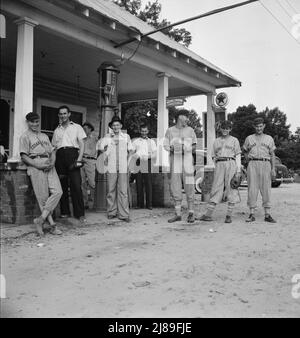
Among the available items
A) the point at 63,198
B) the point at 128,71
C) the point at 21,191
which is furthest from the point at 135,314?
the point at 128,71

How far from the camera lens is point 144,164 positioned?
886 cm

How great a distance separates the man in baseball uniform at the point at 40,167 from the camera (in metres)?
5.84

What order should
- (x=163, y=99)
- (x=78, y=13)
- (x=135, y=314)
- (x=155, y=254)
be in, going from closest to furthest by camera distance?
(x=135, y=314) < (x=155, y=254) < (x=78, y=13) < (x=163, y=99)

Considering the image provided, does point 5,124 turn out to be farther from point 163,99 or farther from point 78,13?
point 78,13

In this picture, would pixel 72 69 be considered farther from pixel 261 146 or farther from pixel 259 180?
pixel 259 180

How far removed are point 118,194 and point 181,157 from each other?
52.4 inches

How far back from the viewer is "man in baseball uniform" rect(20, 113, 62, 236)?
584 cm

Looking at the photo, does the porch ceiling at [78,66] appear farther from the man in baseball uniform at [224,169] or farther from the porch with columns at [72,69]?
the man in baseball uniform at [224,169]

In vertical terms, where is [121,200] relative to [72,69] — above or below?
below

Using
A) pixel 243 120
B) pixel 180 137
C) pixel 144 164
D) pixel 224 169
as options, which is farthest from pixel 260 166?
pixel 243 120

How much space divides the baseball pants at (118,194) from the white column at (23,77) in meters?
1.68

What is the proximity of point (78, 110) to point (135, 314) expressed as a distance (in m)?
10.1

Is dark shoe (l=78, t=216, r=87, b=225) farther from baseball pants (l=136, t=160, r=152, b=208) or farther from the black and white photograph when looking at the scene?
baseball pants (l=136, t=160, r=152, b=208)

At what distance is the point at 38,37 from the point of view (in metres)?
7.98
